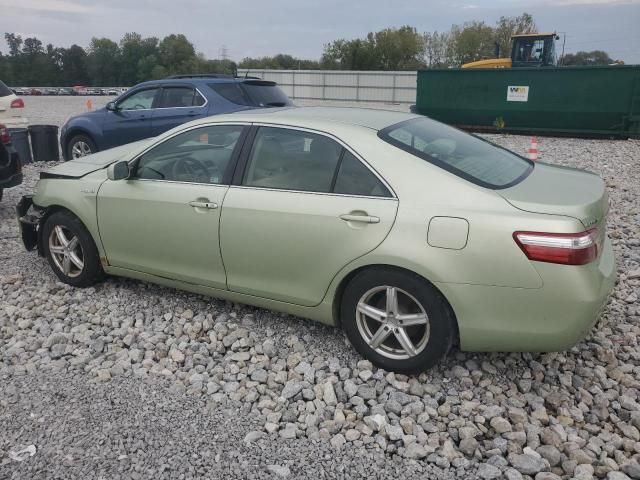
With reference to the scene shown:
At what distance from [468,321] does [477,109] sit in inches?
575

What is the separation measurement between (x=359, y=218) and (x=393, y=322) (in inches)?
26.0

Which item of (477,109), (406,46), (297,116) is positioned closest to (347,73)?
(477,109)

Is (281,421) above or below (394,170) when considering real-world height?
below

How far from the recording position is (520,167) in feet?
12.4

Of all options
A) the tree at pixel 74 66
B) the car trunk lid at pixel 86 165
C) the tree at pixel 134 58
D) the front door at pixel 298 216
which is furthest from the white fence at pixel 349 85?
the tree at pixel 74 66

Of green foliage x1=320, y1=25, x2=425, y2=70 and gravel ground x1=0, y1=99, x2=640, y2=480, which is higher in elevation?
green foliage x1=320, y1=25, x2=425, y2=70

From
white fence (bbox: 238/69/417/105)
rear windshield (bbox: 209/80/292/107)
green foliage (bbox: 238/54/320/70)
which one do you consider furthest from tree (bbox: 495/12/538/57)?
rear windshield (bbox: 209/80/292/107)

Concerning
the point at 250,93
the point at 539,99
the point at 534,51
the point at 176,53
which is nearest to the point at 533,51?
the point at 534,51

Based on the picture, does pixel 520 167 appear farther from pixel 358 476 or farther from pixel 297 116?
pixel 358 476

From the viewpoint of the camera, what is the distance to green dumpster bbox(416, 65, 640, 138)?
14594mm

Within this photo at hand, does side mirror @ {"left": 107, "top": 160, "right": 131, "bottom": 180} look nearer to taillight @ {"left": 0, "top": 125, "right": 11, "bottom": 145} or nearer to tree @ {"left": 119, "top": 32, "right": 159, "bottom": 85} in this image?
taillight @ {"left": 0, "top": 125, "right": 11, "bottom": 145}

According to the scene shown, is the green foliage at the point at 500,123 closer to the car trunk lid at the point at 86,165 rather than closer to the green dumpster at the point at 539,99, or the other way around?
the green dumpster at the point at 539,99

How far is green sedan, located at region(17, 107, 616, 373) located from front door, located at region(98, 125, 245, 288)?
0.01 metres

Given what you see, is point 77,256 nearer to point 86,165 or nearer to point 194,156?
point 86,165
